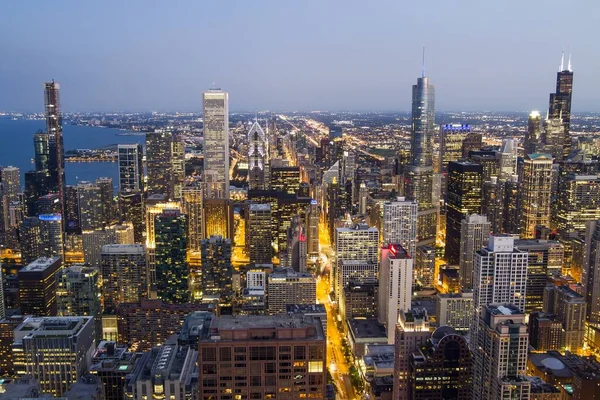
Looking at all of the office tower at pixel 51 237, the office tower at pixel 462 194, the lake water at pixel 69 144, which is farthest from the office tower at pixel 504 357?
the lake water at pixel 69 144

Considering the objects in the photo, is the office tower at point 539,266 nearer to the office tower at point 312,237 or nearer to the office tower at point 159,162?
the office tower at point 312,237

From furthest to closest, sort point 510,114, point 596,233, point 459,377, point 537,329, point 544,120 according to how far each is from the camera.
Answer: point 510,114
point 544,120
point 596,233
point 537,329
point 459,377

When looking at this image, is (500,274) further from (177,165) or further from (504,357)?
(177,165)

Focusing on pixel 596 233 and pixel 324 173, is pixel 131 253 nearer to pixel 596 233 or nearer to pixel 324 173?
pixel 596 233

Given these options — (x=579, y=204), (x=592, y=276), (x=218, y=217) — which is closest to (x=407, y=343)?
(x=592, y=276)

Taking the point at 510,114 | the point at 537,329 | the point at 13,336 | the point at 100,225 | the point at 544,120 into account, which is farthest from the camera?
the point at 510,114

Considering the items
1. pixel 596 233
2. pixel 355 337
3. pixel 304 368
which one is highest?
pixel 304 368

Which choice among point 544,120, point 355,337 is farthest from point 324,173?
point 355,337
